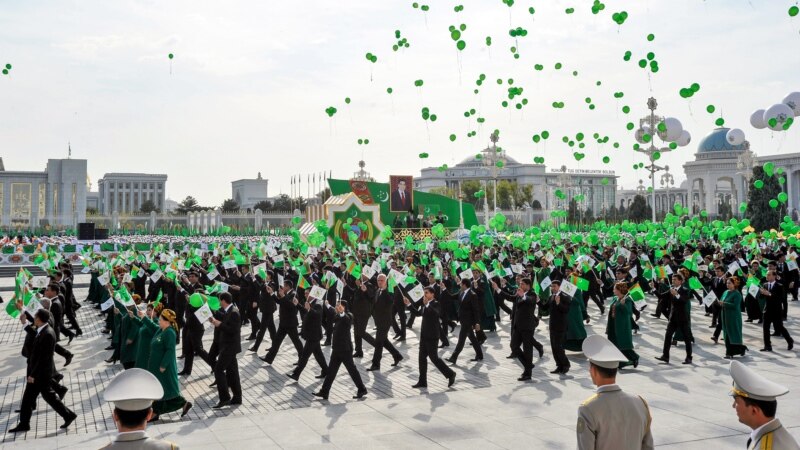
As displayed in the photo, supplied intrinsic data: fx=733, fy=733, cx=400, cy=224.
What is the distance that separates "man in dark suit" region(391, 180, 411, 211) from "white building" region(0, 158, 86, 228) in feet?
164

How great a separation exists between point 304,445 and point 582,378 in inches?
214

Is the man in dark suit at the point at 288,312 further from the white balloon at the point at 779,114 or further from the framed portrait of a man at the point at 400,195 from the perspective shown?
the framed portrait of a man at the point at 400,195

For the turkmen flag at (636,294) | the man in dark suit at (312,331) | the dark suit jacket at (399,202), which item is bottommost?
the man in dark suit at (312,331)

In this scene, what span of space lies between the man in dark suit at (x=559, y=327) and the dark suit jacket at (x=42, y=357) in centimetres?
771

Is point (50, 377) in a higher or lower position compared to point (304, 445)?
higher

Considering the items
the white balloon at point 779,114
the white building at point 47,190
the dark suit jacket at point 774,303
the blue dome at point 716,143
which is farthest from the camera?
the blue dome at point 716,143

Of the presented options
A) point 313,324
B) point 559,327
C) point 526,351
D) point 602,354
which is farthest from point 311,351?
point 602,354

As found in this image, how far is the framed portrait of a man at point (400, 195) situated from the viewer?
4562 centimetres

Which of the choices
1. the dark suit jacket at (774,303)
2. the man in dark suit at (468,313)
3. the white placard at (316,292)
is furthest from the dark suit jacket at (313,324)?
the dark suit jacket at (774,303)

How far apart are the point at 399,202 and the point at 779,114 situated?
70.4 ft

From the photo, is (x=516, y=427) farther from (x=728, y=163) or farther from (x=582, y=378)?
(x=728, y=163)

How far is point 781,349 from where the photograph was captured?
14547 mm

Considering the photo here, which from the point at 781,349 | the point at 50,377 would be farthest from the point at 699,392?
the point at 50,377

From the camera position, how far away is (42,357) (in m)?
9.04
